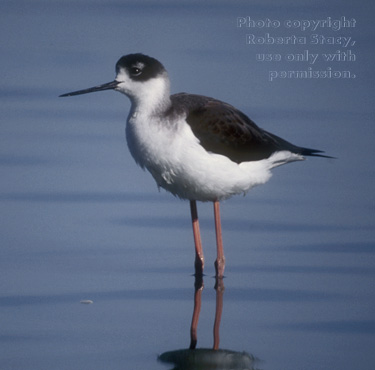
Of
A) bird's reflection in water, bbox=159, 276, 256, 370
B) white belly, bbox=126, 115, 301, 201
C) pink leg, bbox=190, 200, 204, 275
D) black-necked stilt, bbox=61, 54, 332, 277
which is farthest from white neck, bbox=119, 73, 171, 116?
bird's reflection in water, bbox=159, 276, 256, 370

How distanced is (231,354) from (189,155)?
2.23m

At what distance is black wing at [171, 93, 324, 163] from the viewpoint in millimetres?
7974

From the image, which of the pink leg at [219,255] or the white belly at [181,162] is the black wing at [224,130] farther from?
the pink leg at [219,255]

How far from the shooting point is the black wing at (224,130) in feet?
26.2

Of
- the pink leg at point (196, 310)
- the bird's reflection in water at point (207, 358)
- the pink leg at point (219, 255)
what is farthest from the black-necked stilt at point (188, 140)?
the bird's reflection in water at point (207, 358)

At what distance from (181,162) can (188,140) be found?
19cm

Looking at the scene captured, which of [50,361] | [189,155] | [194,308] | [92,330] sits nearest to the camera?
[50,361]

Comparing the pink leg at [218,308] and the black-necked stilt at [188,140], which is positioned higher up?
the black-necked stilt at [188,140]

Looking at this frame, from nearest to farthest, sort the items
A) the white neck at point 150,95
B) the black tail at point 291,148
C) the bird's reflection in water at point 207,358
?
1. the bird's reflection in water at point 207,358
2. the white neck at point 150,95
3. the black tail at point 291,148

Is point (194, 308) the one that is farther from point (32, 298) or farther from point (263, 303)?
point (32, 298)

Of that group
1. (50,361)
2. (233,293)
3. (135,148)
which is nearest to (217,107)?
(135,148)

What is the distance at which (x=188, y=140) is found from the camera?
784cm

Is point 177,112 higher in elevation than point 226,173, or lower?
higher

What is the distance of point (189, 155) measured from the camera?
25.6ft
